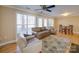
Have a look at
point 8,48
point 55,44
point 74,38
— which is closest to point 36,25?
point 55,44

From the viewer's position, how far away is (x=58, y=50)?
149 centimetres

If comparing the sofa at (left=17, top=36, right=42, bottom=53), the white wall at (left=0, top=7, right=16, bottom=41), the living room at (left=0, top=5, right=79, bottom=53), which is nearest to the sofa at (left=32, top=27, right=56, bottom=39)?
the living room at (left=0, top=5, right=79, bottom=53)

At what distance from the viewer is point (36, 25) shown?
163 centimetres

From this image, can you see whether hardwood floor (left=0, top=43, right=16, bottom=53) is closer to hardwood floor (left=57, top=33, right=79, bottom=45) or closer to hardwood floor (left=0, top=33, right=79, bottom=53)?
hardwood floor (left=0, top=33, right=79, bottom=53)

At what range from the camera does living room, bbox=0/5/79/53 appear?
1515 mm

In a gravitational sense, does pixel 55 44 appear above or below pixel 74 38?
below

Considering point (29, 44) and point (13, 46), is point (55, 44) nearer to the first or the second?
point (29, 44)

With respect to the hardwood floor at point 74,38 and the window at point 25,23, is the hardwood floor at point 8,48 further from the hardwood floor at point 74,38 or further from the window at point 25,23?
the hardwood floor at point 74,38

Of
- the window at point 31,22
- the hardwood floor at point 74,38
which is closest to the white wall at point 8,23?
the window at point 31,22


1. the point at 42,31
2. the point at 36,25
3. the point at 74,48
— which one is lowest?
the point at 74,48
